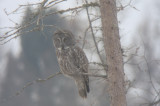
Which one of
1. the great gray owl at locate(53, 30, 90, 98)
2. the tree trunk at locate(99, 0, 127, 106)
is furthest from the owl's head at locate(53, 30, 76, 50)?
the tree trunk at locate(99, 0, 127, 106)

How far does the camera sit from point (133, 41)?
25.8 feet

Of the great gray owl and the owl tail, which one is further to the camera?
the owl tail

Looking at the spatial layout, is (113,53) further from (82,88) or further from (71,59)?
(82,88)

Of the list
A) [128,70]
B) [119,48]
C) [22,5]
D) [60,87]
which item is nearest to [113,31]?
[119,48]

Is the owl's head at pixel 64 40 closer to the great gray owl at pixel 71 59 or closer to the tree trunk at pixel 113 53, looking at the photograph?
the great gray owl at pixel 71 59

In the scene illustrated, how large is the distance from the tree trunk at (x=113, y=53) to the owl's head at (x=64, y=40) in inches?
37.6

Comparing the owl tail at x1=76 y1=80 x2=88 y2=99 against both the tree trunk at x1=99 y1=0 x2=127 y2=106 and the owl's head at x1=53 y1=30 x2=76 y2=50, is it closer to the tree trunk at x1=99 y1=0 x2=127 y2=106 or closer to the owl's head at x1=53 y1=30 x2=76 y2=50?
the owl's head at x1=53 y1=30 x2=76 y2=50

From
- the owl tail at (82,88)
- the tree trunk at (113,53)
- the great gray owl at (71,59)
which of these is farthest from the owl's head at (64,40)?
the tree trunk at (113,53)

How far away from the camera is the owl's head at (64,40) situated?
8430mm

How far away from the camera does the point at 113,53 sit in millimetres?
7500

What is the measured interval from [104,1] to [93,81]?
1188 millimetres

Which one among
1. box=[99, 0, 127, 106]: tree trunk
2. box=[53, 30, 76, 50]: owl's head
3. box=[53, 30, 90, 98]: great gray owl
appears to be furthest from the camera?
box=[53, 30, 76, 50]: owl's head

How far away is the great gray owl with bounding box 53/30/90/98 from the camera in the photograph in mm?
8219

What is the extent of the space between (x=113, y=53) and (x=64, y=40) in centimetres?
124
